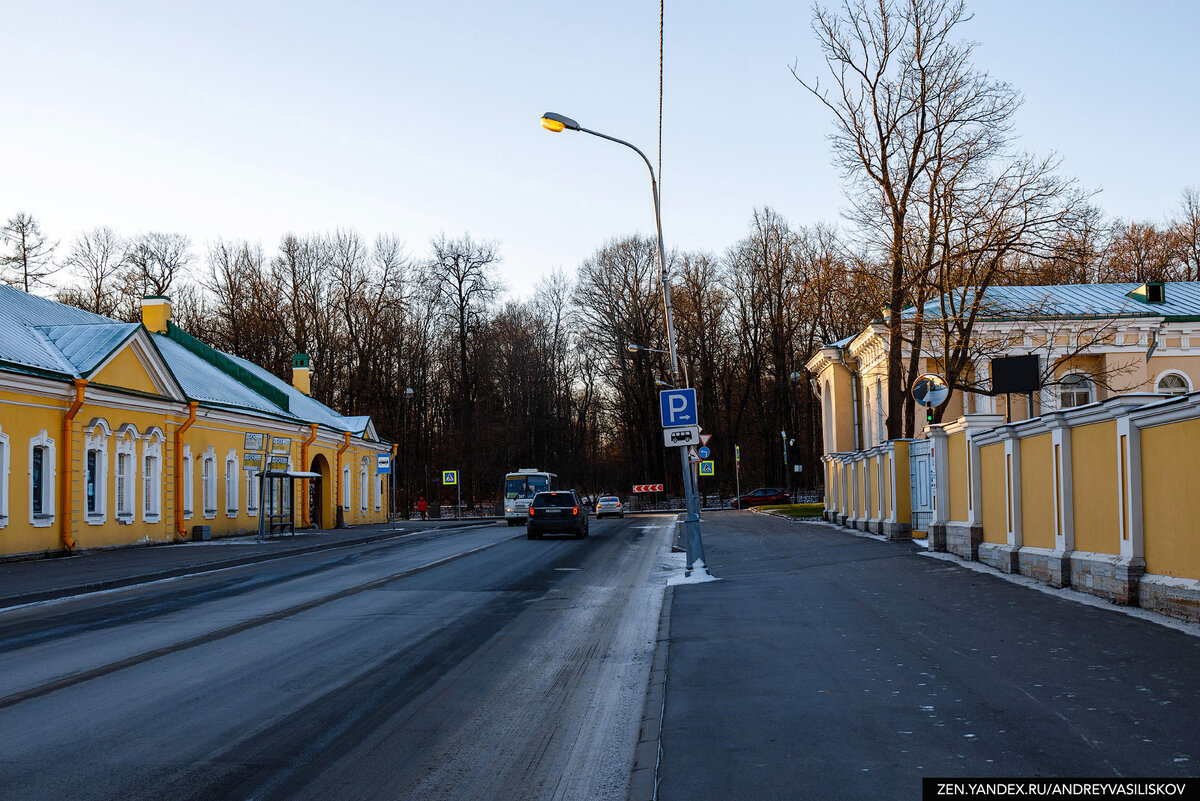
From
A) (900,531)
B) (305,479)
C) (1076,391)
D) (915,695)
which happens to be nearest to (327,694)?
(915,695)

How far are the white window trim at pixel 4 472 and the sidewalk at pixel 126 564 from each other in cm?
114

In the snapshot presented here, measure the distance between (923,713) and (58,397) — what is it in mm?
25410

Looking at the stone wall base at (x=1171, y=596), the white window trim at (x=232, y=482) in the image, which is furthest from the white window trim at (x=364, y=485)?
the stone wall base at (x=1171, y=596)

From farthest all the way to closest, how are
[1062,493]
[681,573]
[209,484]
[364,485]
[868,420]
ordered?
[364,485] < [868,420] < [209,484] < [681,573] < [1062,493]

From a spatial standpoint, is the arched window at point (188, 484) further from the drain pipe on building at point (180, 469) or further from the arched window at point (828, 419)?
the arched window at point (828, 419)

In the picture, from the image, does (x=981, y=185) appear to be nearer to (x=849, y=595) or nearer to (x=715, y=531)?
(x=715, y=531)

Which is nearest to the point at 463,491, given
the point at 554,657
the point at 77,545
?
the point at 77,545

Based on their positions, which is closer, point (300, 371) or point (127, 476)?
point (127, 476)

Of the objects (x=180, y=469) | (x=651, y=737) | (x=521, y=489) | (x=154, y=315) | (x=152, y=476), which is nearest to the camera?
(x=651, y=737)

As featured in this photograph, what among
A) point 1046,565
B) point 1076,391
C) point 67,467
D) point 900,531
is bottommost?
point 900,531

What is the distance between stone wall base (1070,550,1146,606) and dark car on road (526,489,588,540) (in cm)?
2281

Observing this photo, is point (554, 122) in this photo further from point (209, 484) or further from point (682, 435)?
point (209, 484)

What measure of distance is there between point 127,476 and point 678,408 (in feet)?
63.2

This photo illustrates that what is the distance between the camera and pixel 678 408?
18.4m
